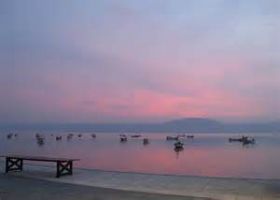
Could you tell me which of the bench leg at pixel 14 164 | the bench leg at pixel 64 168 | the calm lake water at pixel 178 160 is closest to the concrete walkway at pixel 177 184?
the bench leg at pixel 64 168

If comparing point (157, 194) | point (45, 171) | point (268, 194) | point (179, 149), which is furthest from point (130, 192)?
point (179, 149)

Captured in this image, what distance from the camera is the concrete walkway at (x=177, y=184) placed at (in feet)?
42.2

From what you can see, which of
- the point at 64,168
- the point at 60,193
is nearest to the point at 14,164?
the point at 64,168

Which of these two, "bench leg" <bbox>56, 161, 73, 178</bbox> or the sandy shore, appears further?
"bench leg" <bbox>56, 161, 73, 178</bbox>

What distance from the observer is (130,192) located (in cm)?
1309

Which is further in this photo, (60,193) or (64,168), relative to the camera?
(64,168)

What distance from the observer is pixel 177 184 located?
15.2 meters

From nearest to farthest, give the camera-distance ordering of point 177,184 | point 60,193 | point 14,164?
point 60,193
point 177,184
point 14,164

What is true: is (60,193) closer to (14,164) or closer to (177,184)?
(177,184)

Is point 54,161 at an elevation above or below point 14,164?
above

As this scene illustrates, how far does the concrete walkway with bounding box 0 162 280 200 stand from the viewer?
12867 millimetres

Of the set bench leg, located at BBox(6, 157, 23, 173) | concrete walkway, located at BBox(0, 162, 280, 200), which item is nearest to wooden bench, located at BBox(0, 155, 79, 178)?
bench leg, located at BBox(6, 157, 23, 173)

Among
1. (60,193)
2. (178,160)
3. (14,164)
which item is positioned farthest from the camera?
(178,160)

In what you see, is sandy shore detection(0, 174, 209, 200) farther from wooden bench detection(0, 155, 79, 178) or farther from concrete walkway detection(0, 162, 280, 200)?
wooden bench detection(0, 155, 79, 178)
